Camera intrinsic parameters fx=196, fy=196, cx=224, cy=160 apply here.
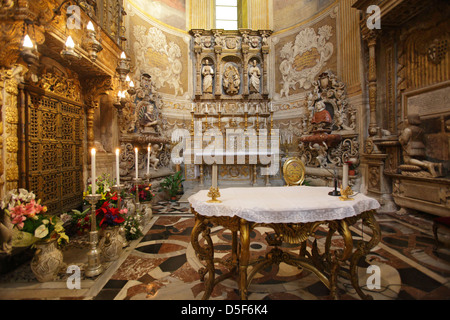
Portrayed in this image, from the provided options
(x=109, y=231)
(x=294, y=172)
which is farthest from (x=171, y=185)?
(x=294, y=172)

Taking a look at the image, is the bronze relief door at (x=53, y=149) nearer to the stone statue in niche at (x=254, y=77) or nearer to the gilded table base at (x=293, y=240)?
the gilded table base at (x=293, y=240)

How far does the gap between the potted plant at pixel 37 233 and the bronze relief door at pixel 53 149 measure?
1092 mm

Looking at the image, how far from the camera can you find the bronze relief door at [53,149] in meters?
3.16

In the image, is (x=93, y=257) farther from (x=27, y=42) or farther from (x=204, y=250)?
(x=27, y=42)

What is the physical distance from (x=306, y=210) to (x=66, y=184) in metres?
4.50

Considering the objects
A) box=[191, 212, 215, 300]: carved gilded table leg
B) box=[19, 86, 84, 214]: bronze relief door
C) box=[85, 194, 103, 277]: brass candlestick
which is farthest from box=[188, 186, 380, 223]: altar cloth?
box=[19, 86, 84, 214]: bronze relief door

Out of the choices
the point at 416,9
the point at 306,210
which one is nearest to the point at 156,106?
the point at 306,210

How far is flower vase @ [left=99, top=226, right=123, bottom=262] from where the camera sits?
2.73 metres

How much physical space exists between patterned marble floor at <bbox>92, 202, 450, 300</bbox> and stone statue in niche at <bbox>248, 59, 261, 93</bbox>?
6011 millimetres

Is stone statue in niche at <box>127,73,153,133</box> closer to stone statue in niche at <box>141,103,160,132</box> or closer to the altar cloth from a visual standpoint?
stone statue in niche at <box>141,103,160,132</box>

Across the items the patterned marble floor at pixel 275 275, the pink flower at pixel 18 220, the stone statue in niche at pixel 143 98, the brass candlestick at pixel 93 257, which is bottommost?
the patterned marble floor at pixel 275 275

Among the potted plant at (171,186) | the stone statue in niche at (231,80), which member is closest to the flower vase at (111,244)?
the potted plant at (171,186)

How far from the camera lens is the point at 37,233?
2.18 m
